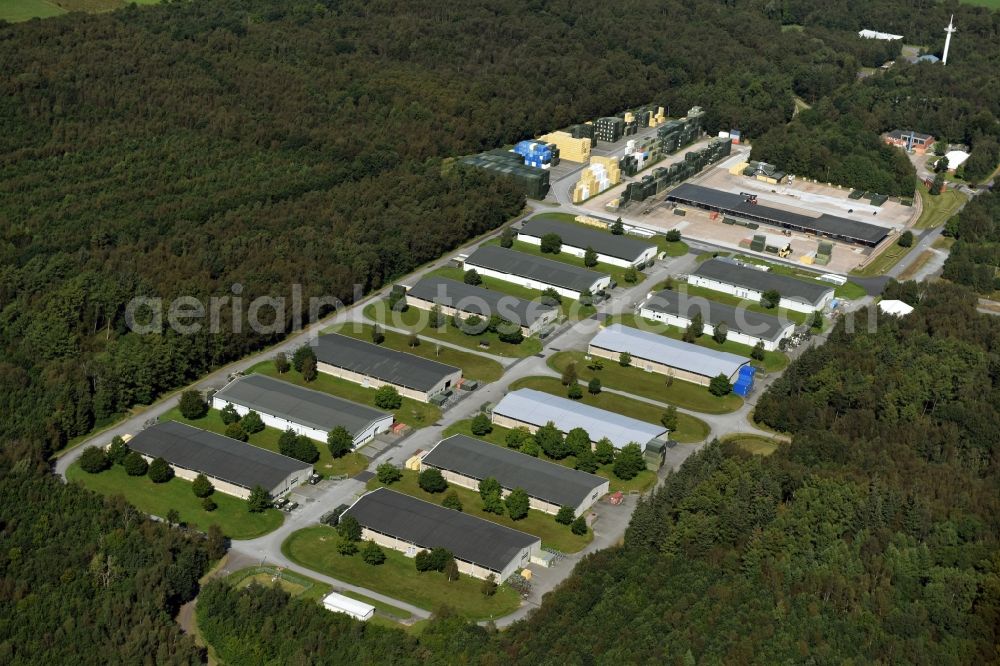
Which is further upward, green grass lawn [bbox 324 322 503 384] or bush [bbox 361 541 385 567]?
green grass lawn [bbox 324 322 503 384]

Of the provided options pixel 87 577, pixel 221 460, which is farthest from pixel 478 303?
pixel 87 577

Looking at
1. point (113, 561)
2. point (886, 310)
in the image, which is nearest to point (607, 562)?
point (113, 561)

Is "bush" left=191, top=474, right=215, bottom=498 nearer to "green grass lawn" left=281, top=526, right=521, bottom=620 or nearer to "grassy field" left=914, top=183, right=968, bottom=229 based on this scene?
"green grass lawn" left=281, top=526, right=521, bottom=620

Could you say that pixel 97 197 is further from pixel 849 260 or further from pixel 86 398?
pixel 849 260

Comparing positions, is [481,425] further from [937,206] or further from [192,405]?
[937,206]

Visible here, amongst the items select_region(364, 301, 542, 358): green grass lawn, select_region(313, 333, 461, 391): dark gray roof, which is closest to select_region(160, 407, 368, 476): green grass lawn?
select_region(313, 333, 461, 391): dark gray roof

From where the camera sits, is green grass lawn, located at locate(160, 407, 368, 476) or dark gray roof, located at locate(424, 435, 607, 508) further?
green grass lawn, located at locate(160, 407, 368, 476)

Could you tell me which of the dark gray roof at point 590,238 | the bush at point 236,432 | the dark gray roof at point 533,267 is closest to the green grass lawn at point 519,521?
the bush at point 236,432
